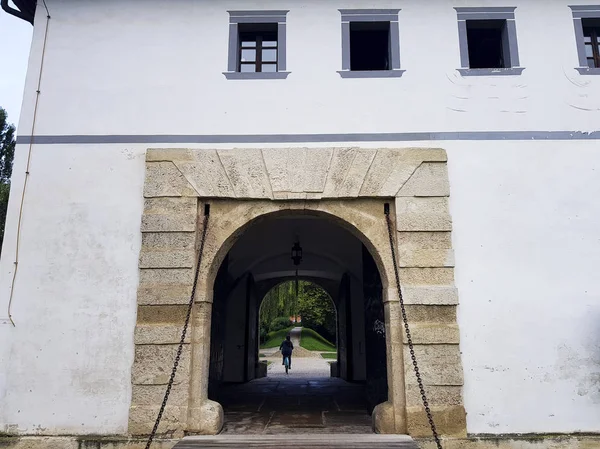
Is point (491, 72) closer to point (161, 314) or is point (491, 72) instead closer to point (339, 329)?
point (161, 314)

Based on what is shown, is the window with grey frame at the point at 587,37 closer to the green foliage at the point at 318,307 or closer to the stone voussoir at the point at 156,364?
the stone voussoir at the point at 156,364

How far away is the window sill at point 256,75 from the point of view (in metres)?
5.84

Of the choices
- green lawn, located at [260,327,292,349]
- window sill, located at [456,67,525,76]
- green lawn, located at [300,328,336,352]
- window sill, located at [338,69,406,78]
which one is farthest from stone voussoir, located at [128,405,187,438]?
green lawn, located at [260,327,292,349]

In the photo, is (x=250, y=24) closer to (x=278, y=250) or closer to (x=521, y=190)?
(x=521, y=190)

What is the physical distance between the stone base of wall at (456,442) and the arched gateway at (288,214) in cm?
13

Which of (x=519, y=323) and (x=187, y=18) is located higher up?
(x=187, y=18)

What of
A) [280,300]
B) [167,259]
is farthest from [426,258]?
[280,300]

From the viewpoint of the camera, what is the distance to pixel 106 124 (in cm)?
577

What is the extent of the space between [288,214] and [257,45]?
84.3 inches

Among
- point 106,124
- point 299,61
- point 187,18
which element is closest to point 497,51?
point 299,61

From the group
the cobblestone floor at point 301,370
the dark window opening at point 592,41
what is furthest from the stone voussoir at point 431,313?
the cobblestone floor at point 301,370

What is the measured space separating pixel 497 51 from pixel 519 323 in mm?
3469

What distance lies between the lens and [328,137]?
18.6ft

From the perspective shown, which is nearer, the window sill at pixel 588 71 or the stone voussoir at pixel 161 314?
the stone voussoir at pixel 161 314
